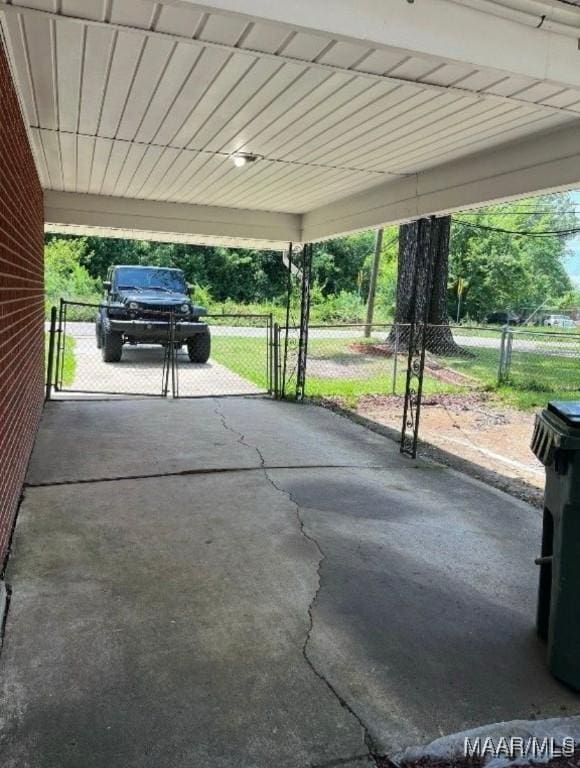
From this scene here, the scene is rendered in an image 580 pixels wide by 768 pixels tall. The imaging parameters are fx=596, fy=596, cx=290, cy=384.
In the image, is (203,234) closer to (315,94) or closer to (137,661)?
(315,94)

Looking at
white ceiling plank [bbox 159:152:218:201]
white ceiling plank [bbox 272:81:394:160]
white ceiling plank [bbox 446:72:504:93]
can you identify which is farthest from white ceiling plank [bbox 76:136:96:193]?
white ceiling plank [bbox 446:72:504:93]

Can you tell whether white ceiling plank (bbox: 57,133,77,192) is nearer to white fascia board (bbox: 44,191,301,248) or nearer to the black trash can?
white fascia board (bbox: 44,191,301,248)

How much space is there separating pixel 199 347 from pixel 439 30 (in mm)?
10921

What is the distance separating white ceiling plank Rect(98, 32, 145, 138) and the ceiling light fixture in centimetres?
115

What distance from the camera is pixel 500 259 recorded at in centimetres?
Answer: 3603

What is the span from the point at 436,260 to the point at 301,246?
616cm

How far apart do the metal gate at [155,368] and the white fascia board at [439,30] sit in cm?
714

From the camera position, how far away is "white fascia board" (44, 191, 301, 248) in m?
8.58

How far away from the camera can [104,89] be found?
4008mm

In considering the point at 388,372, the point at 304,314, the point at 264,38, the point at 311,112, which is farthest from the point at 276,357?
the point at 264,38

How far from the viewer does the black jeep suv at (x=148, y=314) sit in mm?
11812

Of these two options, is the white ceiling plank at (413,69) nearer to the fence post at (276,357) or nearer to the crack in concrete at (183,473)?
the crack in concrete at (183,473)

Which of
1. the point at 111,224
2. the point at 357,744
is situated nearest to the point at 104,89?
the point at 357,744

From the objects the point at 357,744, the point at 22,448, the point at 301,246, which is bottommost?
the point at 357,744
